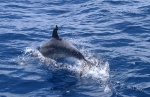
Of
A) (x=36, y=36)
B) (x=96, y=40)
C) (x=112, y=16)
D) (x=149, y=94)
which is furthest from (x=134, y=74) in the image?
(x=112, y=16)

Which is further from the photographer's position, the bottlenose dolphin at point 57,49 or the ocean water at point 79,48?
the bottlenose dolphin at point 57,49

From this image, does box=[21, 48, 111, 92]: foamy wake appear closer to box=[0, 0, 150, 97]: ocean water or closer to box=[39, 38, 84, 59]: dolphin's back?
box=[0, 0, 150, 97]: ocean water

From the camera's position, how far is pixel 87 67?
15.0 m

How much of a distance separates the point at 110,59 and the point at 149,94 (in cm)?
378

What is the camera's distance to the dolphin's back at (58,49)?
1635 cm

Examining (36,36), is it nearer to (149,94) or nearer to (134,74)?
(134,74)

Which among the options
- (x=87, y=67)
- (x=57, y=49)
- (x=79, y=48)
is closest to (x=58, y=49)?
(x=57, y=49)

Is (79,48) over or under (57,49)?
under

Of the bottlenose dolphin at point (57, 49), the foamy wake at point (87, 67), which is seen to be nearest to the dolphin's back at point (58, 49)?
the bottlenose dolphin at point (57, 49)

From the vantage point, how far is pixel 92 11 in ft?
83.1

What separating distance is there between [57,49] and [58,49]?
6 cm

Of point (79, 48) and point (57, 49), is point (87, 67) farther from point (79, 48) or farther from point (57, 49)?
point (79, 48)

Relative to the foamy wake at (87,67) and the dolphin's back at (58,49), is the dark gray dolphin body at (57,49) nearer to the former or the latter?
the dolphin's back at (58,49)

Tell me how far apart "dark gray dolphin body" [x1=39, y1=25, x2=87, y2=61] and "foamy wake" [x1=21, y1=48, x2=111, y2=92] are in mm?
285
